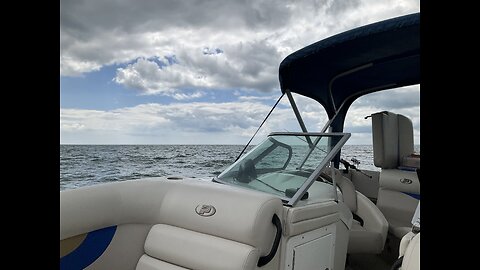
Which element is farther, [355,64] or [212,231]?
[355,64]

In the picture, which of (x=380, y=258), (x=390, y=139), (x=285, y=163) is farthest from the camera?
(x=390, y=139)

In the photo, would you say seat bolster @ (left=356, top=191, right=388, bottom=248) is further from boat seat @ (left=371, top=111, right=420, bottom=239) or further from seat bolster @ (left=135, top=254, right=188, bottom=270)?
seat bolster @ (left=135, top=254, right=188, bottom=270)

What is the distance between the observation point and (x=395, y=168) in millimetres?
3555

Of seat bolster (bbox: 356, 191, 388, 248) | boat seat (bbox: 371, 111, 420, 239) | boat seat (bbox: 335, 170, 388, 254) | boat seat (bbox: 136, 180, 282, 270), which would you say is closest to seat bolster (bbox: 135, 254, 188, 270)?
boat seat (bbox: 136, 180, 282, 270)

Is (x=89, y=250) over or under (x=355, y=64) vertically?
under

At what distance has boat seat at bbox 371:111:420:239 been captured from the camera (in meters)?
3.34

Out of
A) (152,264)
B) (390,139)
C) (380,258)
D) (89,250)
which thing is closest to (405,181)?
(390,139)

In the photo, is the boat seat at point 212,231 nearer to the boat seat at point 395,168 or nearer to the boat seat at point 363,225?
the boat seat at point 363,225

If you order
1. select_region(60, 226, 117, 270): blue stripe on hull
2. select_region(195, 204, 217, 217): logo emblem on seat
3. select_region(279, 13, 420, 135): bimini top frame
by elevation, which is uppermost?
select_region(279, 13, 420, 135): bimini top frame

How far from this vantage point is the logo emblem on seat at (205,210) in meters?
1.60

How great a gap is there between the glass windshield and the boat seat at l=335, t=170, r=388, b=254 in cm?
67

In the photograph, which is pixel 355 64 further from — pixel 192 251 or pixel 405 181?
pixel 192 251

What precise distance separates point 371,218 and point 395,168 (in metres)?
0.78
